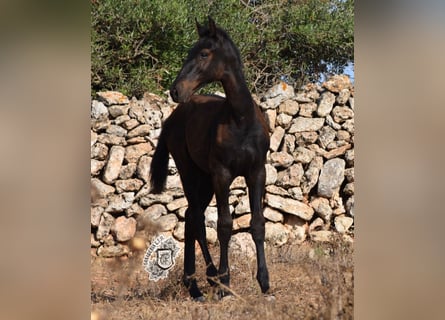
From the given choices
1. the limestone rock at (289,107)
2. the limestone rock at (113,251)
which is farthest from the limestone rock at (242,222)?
the limestone rock at (289,107)

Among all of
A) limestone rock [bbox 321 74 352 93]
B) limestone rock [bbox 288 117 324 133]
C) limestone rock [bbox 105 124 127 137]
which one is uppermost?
limestone rock [bbox 321 74 352 93]

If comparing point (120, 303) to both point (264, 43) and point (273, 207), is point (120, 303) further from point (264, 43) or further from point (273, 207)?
point (264, 43)

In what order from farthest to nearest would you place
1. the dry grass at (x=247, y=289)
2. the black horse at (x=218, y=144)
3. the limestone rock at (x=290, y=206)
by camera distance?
the limestone rock at (x=290, y=206)
the black horse at (x=218, y=144)
the dry grass at (x=247, y=289)

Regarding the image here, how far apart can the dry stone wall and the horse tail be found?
267 millimetres

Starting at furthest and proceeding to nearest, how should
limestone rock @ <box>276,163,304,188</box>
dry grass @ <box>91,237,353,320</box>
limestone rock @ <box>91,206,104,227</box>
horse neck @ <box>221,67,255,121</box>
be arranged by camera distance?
1. limestone rock @ <box>276,163,304,188</box>
2. limestone rock @ <box>91,206,104,227</box>
3. horse neck @ <box>221,67,255,121</box>
4. dry grass @ <box>91,237,353,320</box>

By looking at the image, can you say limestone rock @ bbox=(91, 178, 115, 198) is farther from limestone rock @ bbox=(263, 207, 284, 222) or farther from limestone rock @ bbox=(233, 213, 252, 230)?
limestone rock @ bbox=(263, 207, 284, 222)

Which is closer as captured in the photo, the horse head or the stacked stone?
the horse head

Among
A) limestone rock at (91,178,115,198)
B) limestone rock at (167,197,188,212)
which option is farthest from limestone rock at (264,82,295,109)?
limestone rock at (91,178,115,198)

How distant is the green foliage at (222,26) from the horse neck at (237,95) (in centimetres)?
79

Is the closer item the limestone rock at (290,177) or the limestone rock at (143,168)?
the limestone rock at (143,168)

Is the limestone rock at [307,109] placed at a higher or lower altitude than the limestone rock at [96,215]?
higher

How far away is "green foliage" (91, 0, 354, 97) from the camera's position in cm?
514

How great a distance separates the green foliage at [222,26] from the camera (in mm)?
5137

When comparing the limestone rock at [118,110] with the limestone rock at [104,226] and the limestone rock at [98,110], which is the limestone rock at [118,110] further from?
the limestone rock at [104,226]
